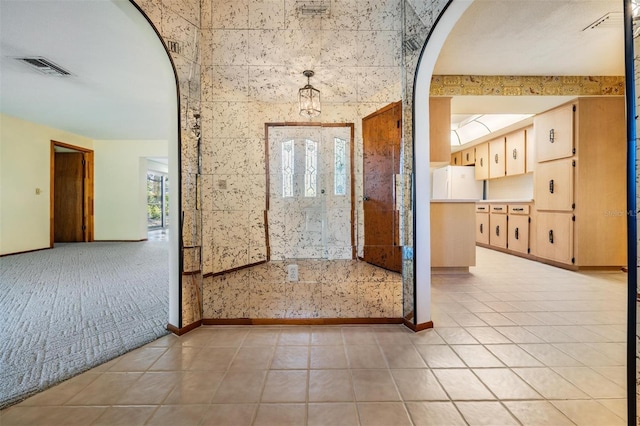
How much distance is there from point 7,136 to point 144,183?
7.40ft

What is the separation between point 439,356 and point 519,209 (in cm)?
390

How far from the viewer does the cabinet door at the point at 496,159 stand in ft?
16.7

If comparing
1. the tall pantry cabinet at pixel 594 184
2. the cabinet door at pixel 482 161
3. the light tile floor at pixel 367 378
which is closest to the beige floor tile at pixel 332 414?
the light tile floor at pixel 367 378

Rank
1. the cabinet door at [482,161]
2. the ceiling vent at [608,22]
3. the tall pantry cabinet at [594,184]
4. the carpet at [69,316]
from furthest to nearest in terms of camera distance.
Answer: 1. the cabinet door at [482,161]
2. the tall pantry cabinet at [594,184]
3. the ceiling vent at [608,22]
4. the carpet at [69,316]

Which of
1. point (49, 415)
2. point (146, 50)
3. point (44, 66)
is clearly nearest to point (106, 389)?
point (49, 415)

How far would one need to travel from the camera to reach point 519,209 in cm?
426

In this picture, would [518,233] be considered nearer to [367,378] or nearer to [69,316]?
[367,378]

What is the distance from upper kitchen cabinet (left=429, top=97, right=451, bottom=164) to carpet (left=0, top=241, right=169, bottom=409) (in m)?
3.46

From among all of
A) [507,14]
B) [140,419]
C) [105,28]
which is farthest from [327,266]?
[105,28]

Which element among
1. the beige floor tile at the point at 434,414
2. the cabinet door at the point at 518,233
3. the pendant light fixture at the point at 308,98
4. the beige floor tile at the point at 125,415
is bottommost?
the beige floor tile at the point at 434,414

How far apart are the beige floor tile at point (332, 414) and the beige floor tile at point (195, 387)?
0.49 metres

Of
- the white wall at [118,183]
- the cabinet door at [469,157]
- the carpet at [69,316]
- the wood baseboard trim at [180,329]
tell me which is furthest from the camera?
the white wall at [118,183]

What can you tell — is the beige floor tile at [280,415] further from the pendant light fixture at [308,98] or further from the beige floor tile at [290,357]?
the pendant light fixture at [308,98]

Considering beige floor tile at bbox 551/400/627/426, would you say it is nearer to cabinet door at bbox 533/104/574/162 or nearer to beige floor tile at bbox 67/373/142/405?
beige floor tile at bbox 67/373/142/405
